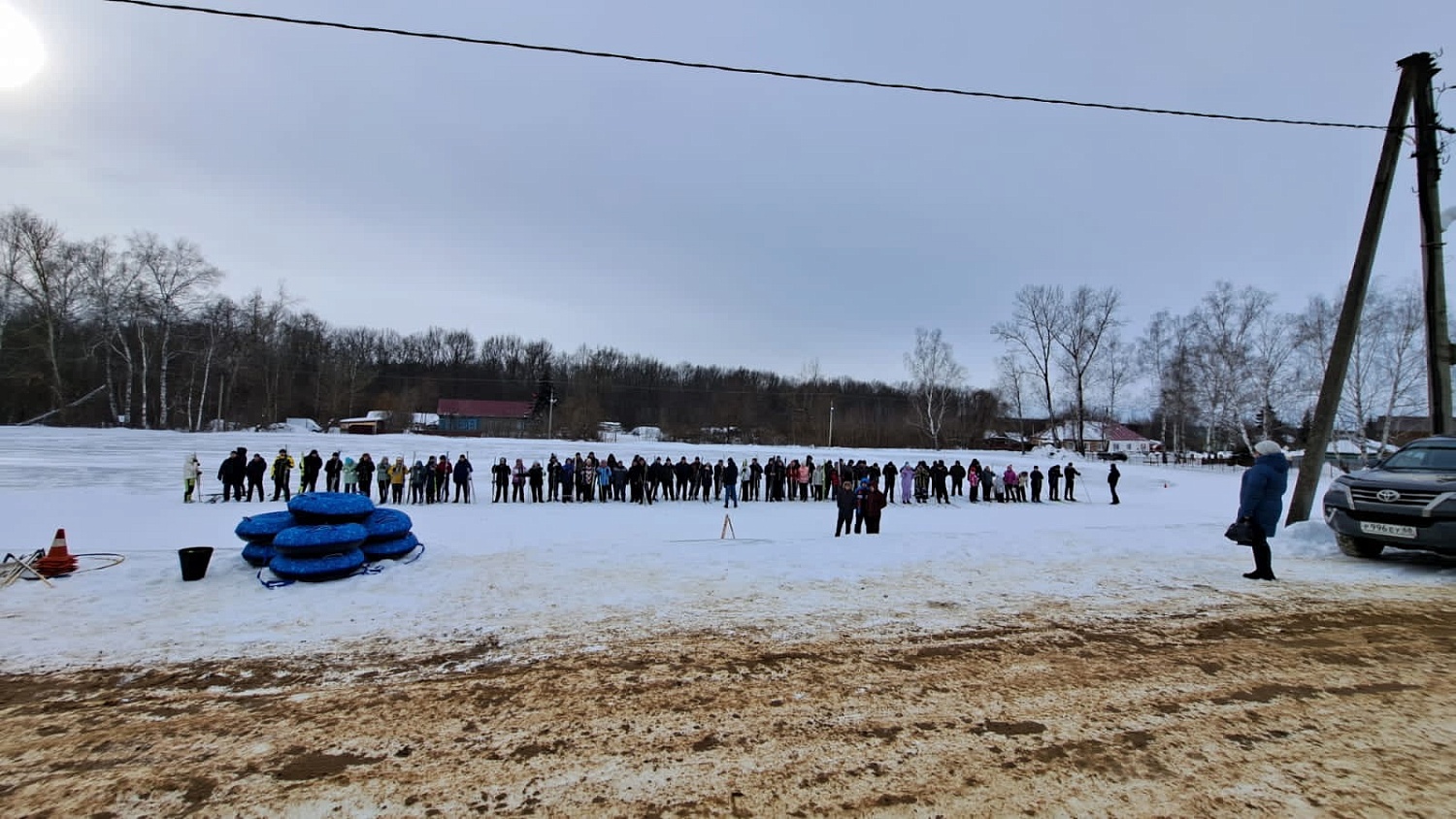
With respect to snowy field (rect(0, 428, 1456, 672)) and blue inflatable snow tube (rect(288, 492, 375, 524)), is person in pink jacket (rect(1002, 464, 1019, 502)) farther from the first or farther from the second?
blue inflatable snow tube (rect(288, 492, 375, 524))

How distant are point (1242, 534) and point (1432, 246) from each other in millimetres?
8609

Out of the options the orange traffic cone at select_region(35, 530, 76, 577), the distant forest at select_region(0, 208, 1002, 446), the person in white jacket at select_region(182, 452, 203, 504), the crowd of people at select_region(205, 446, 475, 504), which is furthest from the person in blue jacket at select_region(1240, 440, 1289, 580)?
the distant forest at select_region(0, 208, 1002, 446)

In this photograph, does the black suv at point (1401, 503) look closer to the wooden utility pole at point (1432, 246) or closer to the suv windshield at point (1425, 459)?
the suv windshield at point (1425, 459)

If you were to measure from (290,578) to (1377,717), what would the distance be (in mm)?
9096

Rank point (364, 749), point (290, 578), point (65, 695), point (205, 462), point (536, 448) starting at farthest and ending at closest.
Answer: point (536, 448)
point (205, 462)
point (290, 578)
point (65, 695)
point (364, 749)

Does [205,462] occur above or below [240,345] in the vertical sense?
below

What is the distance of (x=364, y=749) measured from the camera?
306 centimetres

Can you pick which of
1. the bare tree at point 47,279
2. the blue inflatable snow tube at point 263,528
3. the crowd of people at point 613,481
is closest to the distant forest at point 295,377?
the bare tree at point 47,279

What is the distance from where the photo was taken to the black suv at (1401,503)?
23.3 ft

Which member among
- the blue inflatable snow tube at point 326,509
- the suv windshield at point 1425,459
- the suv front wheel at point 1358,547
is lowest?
the suv front wheel at point 1358,547

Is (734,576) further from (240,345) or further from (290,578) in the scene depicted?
(240,345)

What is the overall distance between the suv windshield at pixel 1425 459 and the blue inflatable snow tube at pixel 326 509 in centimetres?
1369

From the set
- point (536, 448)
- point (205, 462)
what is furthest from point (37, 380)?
point (536, 448)

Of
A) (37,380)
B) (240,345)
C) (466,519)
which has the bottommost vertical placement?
(466,519)
